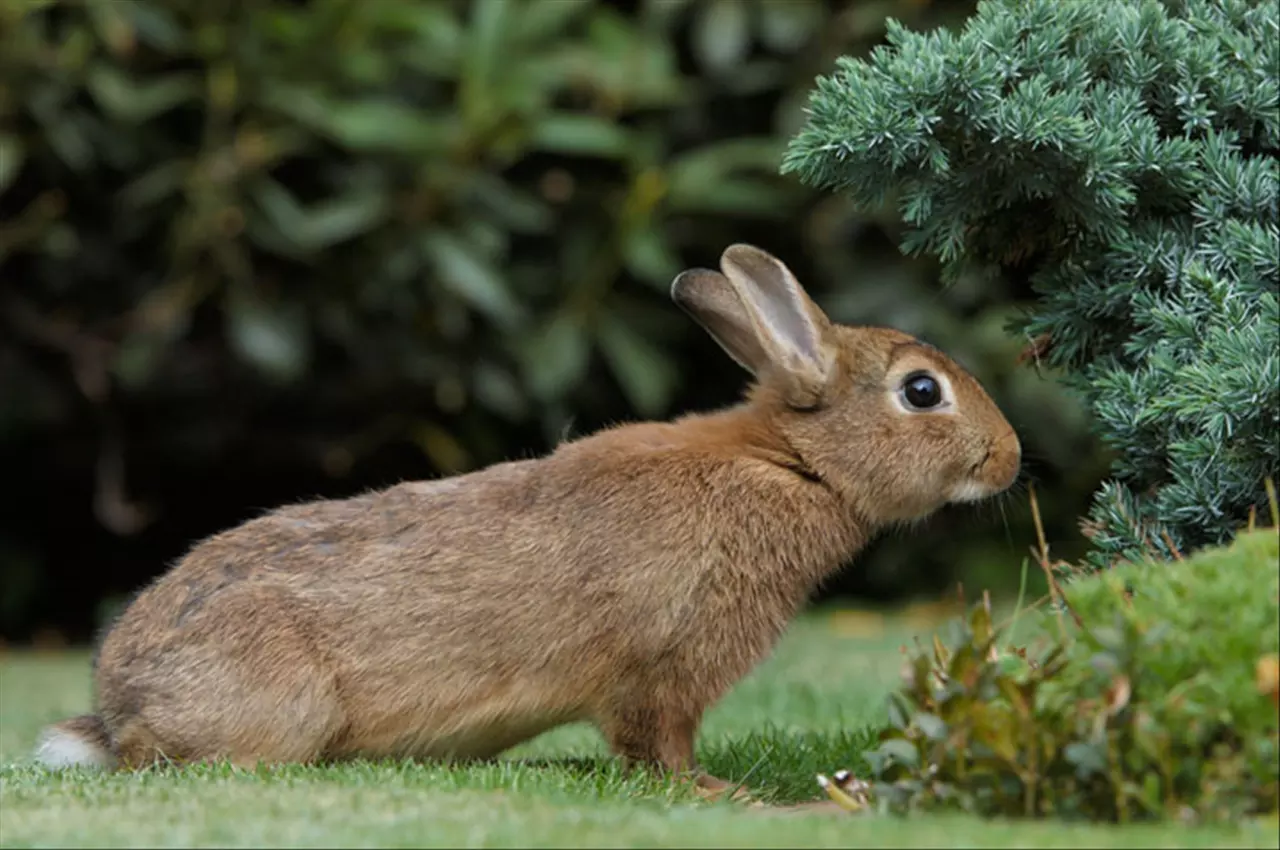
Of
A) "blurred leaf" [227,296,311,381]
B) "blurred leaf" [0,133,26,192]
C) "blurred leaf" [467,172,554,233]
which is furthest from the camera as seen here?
"blurred leaf" [467,172,554,233]

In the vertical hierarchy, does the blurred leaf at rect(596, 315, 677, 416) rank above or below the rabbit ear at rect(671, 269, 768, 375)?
below

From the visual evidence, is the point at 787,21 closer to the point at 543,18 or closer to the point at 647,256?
the point at 543,18

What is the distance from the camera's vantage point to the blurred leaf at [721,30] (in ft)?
34.1

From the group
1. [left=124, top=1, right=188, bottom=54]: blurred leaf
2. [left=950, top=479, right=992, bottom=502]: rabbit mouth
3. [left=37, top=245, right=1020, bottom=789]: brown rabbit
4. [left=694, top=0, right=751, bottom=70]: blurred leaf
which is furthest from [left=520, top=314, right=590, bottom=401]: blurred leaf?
[left=950, top=479, right=992, bottom=502]: rabbit mouth

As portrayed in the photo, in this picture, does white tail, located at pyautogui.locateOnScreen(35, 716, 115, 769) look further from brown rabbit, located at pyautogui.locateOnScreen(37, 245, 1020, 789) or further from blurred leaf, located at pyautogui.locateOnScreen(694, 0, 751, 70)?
blurred leaf, located at pyautogui.locateOnScreen(694, 0, 751, 70)

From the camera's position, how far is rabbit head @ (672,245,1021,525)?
6230 millimetres

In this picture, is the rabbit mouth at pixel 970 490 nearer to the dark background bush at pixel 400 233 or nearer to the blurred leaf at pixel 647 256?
the dark background bush at pixel 400 233

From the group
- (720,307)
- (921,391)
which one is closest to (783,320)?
(720,307)

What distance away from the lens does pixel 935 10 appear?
10.8m

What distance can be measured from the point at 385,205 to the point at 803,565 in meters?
4.81

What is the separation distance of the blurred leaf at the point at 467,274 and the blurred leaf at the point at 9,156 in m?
2.17

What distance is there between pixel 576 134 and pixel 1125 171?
4741 mm

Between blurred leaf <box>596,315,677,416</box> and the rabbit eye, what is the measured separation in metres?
4.10

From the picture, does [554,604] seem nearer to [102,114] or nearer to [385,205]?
[385,205]
